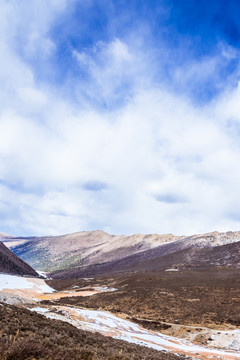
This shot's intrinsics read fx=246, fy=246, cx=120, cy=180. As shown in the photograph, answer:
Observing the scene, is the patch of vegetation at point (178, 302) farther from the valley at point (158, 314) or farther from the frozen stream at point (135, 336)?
the frozen stream at point (135, 336)

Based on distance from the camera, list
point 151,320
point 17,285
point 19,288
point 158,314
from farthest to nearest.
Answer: point 17,285 → point 19,288 → point 158,314 → point 151,320

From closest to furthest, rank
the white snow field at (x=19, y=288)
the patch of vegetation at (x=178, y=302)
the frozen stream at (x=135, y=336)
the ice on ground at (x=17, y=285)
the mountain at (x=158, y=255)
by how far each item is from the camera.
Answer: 1. the frozen stream at (x=135, y=336)
2. the patch of vegetation at (x=178, y=302)
3. the white snow field at (x=19, y=288)
4. the ice on ground at (x=17, y=285)
5. the mountain at (x=158, y=255)

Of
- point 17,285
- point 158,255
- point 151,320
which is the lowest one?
point 151,320

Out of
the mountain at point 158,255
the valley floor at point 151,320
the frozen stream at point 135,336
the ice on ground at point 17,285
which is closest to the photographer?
the valley floor at point 151,320

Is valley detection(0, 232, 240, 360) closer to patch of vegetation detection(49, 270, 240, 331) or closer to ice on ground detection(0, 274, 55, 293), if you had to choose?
patch of vegetation detection(49, 270, 240, 331)

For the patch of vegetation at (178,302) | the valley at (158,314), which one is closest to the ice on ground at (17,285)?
the valley at (158,314)

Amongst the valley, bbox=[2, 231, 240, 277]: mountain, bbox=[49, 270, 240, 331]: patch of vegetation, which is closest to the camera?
the valley

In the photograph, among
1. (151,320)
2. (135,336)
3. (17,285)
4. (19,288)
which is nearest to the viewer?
(135,336)

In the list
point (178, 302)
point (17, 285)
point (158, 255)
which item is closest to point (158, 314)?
point (178, 302)

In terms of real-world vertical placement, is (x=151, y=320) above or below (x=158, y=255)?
below

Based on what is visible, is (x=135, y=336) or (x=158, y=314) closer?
(x=135, y=336)

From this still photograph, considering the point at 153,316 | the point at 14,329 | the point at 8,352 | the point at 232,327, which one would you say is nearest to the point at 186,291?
the point at 153,316

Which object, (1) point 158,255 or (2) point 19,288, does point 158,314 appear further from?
(1) point 158,255

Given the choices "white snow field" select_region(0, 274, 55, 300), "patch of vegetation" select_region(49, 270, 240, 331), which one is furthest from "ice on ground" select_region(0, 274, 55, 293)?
"patch of vegetation" select_region(49, 270, 240, 331)
